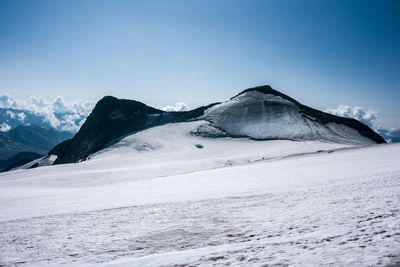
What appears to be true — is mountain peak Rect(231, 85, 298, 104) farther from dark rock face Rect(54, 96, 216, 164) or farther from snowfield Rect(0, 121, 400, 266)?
snowfield Rect(0, 121, 400, 266)

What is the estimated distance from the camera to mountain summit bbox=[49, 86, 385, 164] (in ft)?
212

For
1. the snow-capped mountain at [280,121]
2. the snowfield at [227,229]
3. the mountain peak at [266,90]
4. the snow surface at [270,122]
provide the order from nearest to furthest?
the snowfield at [227,229] < the snow surface at [270,122] < the snow-capped mountain at [280,121] < the mountain peak at [266,90]

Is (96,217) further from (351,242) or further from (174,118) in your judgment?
(174,118)

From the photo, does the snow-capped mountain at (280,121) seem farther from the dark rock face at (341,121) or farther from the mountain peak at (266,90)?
the mountain peak at (266,90)

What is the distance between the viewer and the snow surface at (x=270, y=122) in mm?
62031

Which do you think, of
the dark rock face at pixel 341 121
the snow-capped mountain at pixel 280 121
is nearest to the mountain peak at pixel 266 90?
the snow-capped mountain at pixel 280 121

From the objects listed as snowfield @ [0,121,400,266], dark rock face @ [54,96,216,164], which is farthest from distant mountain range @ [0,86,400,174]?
snowfield @ [0,121,400,266]

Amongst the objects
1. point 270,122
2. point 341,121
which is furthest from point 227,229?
point 341,121

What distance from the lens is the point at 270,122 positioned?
69562 millimetres

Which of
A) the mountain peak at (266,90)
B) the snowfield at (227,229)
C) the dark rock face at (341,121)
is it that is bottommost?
the snowfield at (227,229)

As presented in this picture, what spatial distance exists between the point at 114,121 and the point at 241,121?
4458 centimetres

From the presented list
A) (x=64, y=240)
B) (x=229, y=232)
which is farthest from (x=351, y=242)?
(x=64, y=240)

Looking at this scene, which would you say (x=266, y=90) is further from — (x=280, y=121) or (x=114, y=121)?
(x=114, y=121)

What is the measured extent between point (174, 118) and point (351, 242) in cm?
7569
